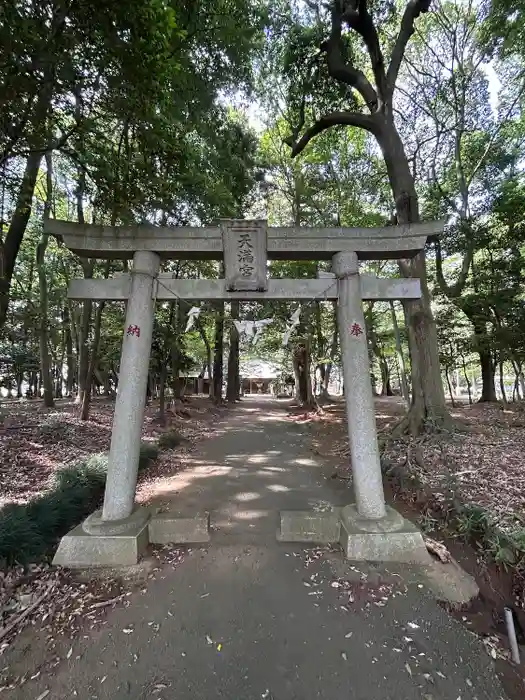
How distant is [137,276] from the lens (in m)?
4.25

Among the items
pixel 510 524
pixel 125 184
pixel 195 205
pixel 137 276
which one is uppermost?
pixel 195 205

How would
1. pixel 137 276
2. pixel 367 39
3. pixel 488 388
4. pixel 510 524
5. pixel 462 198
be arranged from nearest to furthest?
pixel 510 524
pixel 137 276
pixel 367 39
pixel 462 198
pixel 488 388

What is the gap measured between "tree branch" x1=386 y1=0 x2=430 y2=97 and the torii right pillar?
700cm

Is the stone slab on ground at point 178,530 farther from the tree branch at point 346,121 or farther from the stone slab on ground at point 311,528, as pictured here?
the tree branch at point 346,121

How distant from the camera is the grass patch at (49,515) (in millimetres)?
3553

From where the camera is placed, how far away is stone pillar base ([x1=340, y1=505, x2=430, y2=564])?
3611mm

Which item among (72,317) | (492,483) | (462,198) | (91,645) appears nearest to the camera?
(91,645)

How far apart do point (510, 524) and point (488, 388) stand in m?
12.0

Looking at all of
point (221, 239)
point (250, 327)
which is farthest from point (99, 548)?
point (221, 239)

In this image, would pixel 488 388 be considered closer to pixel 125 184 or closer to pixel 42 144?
pixel 125 184

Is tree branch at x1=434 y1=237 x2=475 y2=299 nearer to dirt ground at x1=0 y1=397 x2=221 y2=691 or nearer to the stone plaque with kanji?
the stone plaque with kanji

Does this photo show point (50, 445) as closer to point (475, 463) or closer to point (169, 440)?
point (169, 440)

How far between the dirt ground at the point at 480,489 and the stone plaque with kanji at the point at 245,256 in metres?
3.81

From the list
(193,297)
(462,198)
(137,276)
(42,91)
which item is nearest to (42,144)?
(42,91)
